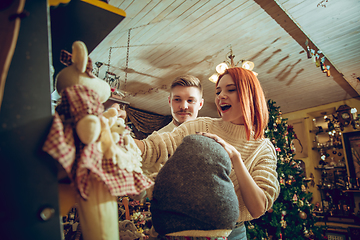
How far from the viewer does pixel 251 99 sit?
3.59 feet

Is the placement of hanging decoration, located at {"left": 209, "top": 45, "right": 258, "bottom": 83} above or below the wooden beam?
below

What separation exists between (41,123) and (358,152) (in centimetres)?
666

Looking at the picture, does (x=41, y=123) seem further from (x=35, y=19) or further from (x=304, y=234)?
(x=304, y=234)

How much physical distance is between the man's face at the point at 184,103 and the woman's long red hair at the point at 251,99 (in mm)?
562

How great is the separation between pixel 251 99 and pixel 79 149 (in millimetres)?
870

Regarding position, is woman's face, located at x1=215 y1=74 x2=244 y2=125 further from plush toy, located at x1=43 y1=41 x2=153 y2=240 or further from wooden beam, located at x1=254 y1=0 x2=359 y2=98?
wooden beam, located at x1=254 y1=0 x2=359 y2=98

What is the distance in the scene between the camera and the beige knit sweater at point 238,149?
35.8 inches

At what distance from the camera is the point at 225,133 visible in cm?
109

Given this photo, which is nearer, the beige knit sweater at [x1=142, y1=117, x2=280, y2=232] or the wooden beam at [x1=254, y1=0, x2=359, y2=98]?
the beige knit sweater at [x1=142, y1=117, x2=280, y2=232]

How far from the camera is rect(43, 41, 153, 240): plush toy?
447 millimetres

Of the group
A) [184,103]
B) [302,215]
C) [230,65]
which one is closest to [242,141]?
[184,103]

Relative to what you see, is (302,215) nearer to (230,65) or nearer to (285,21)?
(230,65)

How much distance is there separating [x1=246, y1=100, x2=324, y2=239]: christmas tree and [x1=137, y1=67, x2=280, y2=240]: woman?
2.34 meters

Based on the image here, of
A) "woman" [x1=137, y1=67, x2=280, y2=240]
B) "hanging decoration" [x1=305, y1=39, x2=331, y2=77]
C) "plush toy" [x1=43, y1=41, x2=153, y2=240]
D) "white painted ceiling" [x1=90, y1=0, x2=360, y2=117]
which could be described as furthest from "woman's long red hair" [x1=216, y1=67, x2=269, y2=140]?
"hanging decoration" [x1=305, y1=39, x2=331, y2=77]
